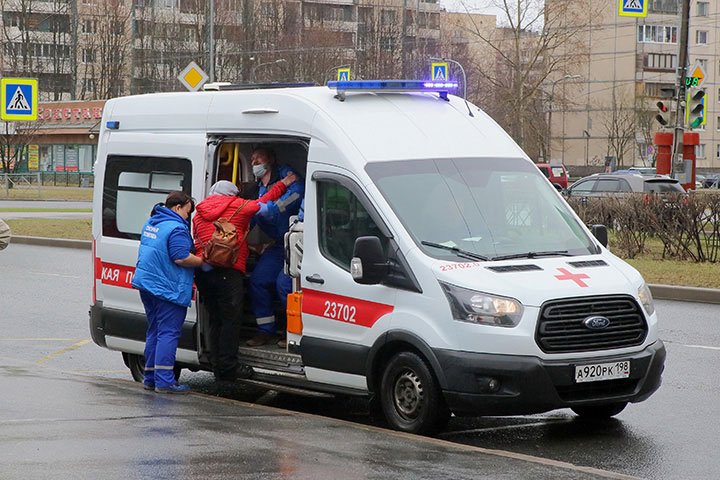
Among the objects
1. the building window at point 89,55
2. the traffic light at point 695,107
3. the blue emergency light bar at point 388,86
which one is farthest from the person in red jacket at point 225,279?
the building window at point 89,55

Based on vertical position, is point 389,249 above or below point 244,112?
below

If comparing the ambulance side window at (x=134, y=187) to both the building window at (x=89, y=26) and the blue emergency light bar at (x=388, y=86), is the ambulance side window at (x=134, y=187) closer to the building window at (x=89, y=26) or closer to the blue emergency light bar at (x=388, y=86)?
the blue emergency light bar at (x=388, y=86)

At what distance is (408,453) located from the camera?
6723 millimetres

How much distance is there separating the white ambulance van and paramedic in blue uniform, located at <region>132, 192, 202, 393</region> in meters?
0.38

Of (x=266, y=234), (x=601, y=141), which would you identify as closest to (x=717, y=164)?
(x=601, y=141)

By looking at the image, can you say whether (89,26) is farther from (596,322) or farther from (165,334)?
(596,322)

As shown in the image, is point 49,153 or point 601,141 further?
point 601,141

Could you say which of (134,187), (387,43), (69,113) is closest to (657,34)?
(387,43)

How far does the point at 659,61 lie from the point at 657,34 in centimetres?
240

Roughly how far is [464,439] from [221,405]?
174 cm

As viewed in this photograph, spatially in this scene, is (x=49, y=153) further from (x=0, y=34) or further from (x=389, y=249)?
(x=389, y=249)

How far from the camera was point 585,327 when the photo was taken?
7531 millimetres

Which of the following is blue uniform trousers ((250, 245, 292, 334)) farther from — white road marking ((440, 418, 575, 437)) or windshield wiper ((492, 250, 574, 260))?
windshield wiper ((492, 250, 574, 260))

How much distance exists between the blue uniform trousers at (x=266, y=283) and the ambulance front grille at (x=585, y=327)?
8.86 ft
